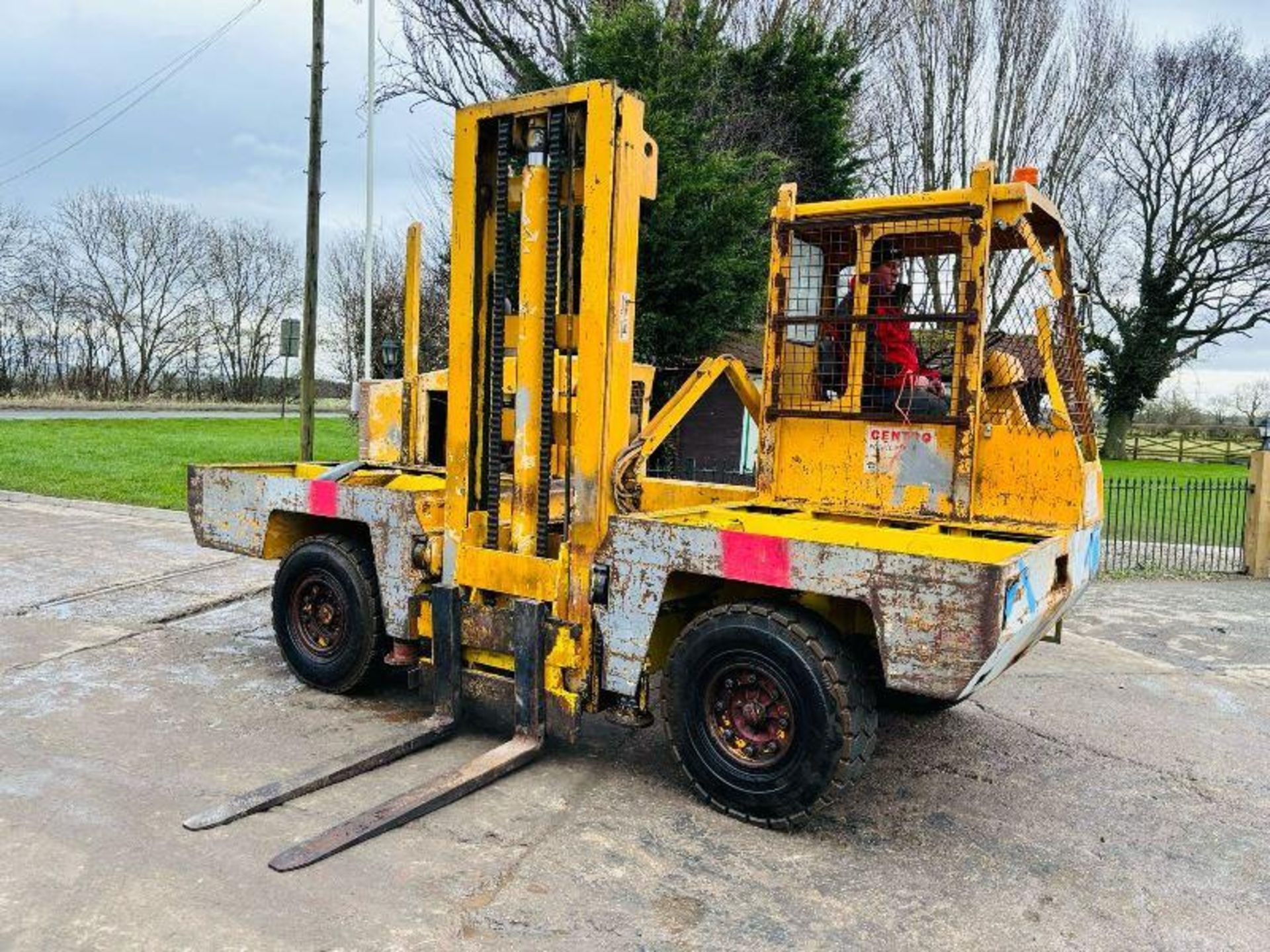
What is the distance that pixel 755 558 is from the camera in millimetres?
3855

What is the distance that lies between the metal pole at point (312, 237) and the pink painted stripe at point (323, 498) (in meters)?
8.19

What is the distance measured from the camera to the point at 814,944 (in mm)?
3123

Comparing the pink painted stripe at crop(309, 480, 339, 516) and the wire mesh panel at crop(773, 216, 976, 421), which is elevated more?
the wire mesh panel at crop(773, 216, 976, 421)

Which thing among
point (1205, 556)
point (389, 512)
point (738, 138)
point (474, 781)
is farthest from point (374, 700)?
point (738, 138)

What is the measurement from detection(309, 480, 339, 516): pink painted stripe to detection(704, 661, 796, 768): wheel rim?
233 cm

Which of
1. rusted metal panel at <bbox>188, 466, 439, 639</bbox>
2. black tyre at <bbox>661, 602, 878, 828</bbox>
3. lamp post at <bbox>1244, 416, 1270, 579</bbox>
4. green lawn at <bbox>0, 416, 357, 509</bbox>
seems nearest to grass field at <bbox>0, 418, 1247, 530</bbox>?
green lawn at <bbox>0, 416, 357, 509</bbox>

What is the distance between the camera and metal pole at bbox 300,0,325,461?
521 inches

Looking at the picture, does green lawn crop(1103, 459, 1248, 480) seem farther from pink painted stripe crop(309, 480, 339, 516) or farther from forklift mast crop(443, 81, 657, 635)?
pink painted stripe crop(309, 480, 339, 516)

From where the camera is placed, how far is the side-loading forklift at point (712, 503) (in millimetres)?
3914

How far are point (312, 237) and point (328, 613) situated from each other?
932 centimetres

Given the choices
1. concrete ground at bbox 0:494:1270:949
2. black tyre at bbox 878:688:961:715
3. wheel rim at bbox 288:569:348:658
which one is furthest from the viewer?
black tyre at bbox 878:688:961:715

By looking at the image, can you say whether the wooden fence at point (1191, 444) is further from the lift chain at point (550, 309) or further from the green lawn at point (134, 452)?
the lift chain at point (550, 309)

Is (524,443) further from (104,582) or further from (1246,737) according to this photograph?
(104,582)

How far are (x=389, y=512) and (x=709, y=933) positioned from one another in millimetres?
2635
